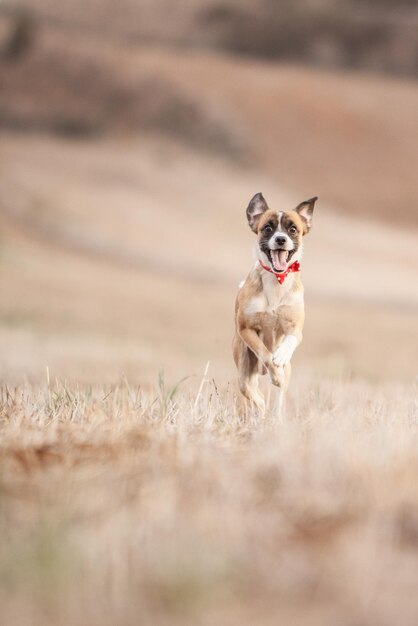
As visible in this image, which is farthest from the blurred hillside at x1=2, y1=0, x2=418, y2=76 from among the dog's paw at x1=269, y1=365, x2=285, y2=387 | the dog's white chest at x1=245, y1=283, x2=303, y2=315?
the dog's paw at x1=269, y1=365, x2=285, y2=387

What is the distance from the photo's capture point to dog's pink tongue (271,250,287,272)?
487cm

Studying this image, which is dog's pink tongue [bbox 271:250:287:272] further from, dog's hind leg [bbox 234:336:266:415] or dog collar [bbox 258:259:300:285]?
dog's hind leg [bbox 234:336:266:415]

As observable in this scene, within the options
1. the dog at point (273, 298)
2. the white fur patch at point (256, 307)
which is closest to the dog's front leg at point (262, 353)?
the dog at point (273, 298)

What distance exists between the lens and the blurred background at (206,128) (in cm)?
3497

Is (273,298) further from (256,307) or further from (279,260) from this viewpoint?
(279,260)

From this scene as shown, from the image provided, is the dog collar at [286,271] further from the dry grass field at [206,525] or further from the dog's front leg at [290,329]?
the dry grass field at [206,525]

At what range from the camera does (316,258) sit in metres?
33.6

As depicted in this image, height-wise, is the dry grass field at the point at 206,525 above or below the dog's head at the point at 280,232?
below

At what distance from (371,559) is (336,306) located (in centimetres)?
2348

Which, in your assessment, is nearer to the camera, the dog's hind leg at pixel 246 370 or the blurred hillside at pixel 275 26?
the dog's hind leg at pixel 246 370

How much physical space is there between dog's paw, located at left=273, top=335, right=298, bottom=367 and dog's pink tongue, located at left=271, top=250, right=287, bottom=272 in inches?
15.1

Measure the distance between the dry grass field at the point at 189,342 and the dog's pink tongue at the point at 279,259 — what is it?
65cm

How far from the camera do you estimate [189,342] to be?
1909 centimetres

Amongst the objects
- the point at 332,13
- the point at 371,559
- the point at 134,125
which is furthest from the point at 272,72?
the point at 371,559
